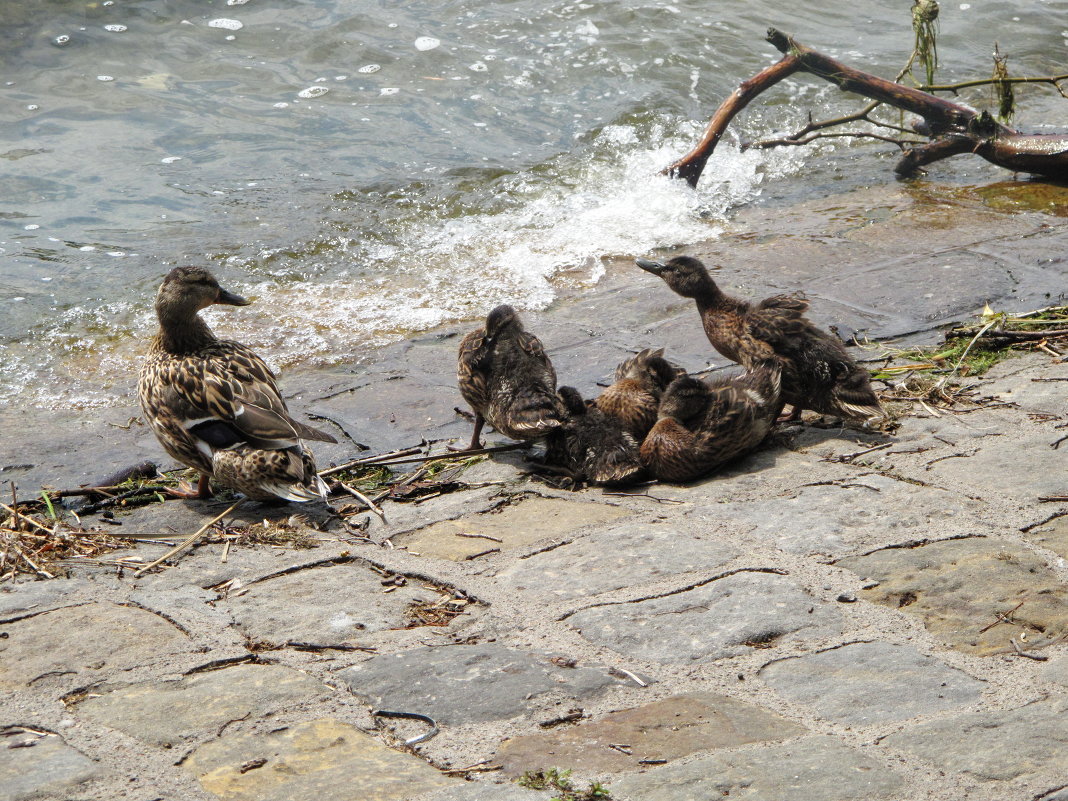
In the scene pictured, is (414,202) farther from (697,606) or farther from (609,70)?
(697,606)

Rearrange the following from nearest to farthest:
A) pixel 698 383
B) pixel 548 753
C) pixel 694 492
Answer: pixel 548 753, pixel 694 492, pixel 698 383

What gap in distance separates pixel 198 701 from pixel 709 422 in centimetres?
268

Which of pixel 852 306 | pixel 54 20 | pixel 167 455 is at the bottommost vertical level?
pixel 167 455

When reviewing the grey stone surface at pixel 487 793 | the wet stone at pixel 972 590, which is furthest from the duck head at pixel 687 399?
the grey stone surface at pixel 487 793

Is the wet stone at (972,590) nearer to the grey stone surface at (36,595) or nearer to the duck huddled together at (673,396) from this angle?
the duck huddled together at (673,396)

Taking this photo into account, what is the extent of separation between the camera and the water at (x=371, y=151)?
8.55 meters

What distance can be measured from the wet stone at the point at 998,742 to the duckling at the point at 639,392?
111 inches

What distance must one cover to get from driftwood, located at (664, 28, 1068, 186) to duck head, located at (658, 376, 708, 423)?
17.1 feet

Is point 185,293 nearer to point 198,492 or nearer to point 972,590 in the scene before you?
point 198,492

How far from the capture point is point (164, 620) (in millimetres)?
3611

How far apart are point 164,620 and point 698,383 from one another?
2621 millimetres

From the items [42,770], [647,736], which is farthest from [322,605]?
[647,736]

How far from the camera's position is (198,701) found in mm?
3023

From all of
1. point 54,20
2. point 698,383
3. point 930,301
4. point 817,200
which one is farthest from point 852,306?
point 54,20
